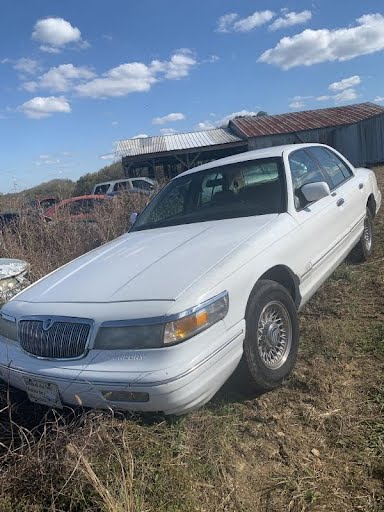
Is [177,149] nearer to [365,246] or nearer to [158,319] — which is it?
[365,246]

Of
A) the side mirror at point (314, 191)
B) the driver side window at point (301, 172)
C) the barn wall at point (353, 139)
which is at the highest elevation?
the barn wall at point (353, 139)

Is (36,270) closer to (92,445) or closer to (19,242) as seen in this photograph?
(19,242)

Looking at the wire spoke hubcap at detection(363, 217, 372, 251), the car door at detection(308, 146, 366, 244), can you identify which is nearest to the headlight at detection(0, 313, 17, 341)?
the car door at detection(308, 146, 366, 244)

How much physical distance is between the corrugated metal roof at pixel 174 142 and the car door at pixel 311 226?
20409 millimetres

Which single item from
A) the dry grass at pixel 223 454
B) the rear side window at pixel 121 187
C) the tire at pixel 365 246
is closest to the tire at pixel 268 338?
the dry grass at pixel 223 454

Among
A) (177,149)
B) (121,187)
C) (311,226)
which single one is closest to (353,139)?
(177,149)

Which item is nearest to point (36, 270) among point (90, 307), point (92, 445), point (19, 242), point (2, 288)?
point (2, 288)

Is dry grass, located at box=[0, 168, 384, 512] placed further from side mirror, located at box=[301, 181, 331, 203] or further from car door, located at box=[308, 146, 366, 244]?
car door, located at box=[308, 146, 366, 244]

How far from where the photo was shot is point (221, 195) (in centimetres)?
416

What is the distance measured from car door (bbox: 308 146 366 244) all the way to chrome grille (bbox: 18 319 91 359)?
2.81 metres

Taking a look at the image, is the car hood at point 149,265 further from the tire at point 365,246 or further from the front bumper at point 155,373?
the tire at point 365,246

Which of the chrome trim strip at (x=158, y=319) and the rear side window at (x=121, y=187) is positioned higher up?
the rear side window at (x=121, y=187)

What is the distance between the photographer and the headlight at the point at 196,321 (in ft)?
7.77

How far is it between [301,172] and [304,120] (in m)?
25.1
